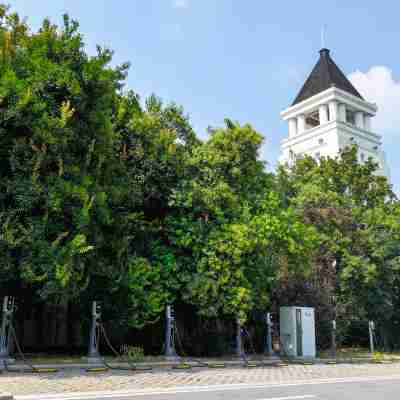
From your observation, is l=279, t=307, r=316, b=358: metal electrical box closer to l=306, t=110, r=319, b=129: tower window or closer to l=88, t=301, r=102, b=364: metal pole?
l=88, t=301, r=102, b=364: metal pole

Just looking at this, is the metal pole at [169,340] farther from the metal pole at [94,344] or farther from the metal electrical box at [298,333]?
the metal electrical box at [298,333]

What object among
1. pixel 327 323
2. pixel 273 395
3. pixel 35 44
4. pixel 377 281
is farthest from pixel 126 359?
pixel 377 281

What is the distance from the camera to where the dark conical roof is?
48.0m

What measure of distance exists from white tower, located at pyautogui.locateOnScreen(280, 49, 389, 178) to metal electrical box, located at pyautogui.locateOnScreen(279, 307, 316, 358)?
26.1m

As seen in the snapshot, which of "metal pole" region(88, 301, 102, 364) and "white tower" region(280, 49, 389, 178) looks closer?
"metal pole" region(88, 301, 102, 364)

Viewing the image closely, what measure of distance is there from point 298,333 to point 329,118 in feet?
103

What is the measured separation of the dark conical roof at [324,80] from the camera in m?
48.0

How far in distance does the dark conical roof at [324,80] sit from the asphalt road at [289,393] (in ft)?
133

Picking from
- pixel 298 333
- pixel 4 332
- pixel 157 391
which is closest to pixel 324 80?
pixel 298 333

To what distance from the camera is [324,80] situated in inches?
1898

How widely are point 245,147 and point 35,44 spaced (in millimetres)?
7863

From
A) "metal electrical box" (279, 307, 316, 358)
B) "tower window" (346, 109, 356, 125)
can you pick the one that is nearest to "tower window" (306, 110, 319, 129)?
"tower window" (346, 109, 356, 125)

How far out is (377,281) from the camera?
85.0 feet

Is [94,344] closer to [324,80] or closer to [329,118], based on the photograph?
[329,118]
